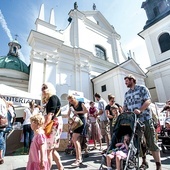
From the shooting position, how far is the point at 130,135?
8.84 ft

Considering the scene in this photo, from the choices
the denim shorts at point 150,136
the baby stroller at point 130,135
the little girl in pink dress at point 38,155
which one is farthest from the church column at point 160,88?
the little girl in pink dress at point 38,155

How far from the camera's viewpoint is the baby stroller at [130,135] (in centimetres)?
217

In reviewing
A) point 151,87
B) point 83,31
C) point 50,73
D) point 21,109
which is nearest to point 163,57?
point 151,87

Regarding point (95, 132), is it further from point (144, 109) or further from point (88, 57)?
point (88, 57)

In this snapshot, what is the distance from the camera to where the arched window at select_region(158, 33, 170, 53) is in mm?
17891

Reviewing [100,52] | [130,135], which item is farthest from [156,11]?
[130,135]

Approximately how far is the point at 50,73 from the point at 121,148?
11.0 meters

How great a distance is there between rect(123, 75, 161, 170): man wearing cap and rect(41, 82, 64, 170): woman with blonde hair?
61.1 inches

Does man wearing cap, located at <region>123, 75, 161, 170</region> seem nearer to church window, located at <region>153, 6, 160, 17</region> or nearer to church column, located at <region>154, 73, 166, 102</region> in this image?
church column, located at <region>154, 73, 166, 102</region>

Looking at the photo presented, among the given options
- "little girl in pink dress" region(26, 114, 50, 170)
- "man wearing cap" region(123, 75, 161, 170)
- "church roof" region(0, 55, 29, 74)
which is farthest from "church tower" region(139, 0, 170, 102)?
"little girl in pink dress" region(26, 114, 50, 170)

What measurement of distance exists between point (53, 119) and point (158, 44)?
20.5 meters

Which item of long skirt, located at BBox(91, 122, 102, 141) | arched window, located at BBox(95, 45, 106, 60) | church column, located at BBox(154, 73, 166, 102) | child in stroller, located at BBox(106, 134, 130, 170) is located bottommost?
child in stroller, located at BBox(106, 134, 130, 170)

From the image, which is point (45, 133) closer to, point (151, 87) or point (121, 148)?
point (121, 148)

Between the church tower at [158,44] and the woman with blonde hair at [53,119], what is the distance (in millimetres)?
16765
